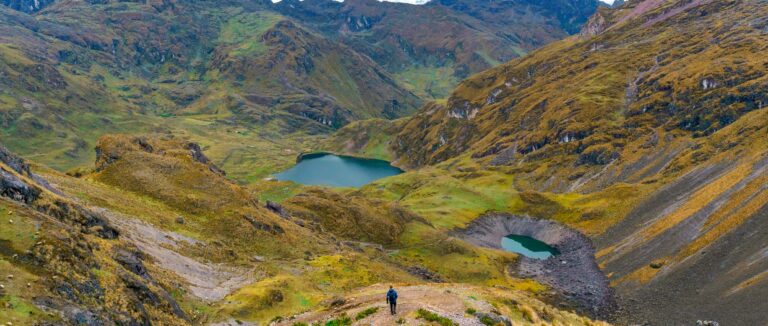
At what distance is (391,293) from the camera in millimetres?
36781

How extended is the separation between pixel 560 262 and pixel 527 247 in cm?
2443

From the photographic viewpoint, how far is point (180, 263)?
5534 cm

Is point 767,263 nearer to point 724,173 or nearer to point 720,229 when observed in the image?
point 720,229

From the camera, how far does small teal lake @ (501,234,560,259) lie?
146 m

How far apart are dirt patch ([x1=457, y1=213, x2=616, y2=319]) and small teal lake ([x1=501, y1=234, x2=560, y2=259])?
1475 mm

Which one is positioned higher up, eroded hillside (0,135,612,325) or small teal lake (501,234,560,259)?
small teal lake (501,234,560,259)

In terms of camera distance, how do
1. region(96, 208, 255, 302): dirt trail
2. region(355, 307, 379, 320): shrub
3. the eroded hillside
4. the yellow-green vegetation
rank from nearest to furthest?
the eroded hillside
the yellow-green vegetation
region(355, 307, 379, 320): shrub
region(96, 208, 255, 302): dirt trail

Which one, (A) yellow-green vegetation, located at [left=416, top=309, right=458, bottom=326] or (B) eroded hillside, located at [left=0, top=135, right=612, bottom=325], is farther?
(A) yellow-green vegetation, located at [left=416, top=309, right=458, bottom=326]

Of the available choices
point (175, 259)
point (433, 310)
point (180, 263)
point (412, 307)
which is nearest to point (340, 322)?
point (412, 307)

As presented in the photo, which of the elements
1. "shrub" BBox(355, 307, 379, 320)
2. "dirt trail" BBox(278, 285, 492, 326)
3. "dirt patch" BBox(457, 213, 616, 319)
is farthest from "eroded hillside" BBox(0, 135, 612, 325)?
"dirt patch" BBox(457, 213, 616, 319)

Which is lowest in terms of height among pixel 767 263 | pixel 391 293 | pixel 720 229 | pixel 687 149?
pixel 391 293

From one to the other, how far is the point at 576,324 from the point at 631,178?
14036cm

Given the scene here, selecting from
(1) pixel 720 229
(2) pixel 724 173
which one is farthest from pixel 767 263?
(2) pixel 724 173

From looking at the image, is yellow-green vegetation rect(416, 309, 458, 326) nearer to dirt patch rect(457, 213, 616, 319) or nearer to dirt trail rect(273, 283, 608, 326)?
dirt trail rect(273, 283, 608, 326)
